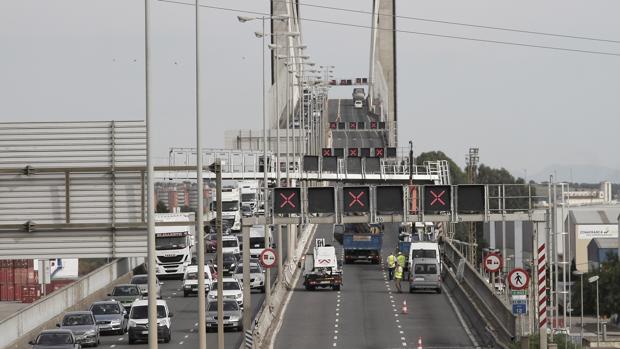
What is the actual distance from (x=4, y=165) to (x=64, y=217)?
166 centimetres

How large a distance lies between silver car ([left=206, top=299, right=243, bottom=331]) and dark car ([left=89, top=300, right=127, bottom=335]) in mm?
3604

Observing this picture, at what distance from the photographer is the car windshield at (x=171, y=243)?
8325 centimetres

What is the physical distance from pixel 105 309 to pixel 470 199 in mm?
15433

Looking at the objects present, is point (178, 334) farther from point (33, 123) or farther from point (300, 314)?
point (33, 123)

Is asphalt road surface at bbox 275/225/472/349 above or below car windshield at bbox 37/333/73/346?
below

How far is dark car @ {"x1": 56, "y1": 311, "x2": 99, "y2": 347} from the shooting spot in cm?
5175

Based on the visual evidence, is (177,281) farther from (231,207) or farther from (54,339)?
(54,339)

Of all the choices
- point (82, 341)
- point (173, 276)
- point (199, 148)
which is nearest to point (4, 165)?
point (199, 148)

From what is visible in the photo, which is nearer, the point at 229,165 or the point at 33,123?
the point at 33,123

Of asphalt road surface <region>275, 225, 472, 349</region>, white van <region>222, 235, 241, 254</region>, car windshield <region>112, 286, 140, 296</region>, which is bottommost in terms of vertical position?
asphalt road surface <region>275, 225, 472, 349</region>

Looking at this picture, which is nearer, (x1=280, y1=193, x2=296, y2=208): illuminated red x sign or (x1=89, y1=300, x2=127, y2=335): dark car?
(x1=280, y1=193, x2=296, y2=208): illuminated red x sign

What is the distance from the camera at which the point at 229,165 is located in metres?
120

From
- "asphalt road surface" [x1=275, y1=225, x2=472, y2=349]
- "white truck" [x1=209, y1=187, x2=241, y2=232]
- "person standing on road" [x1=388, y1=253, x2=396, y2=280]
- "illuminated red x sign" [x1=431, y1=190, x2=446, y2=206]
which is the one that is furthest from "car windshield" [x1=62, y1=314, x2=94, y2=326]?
"white truck" [x1=209, y1=187, x2=241, y2=232]

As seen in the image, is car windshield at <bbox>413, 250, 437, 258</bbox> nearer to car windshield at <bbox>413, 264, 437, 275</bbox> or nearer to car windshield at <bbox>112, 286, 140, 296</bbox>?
car windshield at <bbox>413, 264, 437, 275</bbox>
